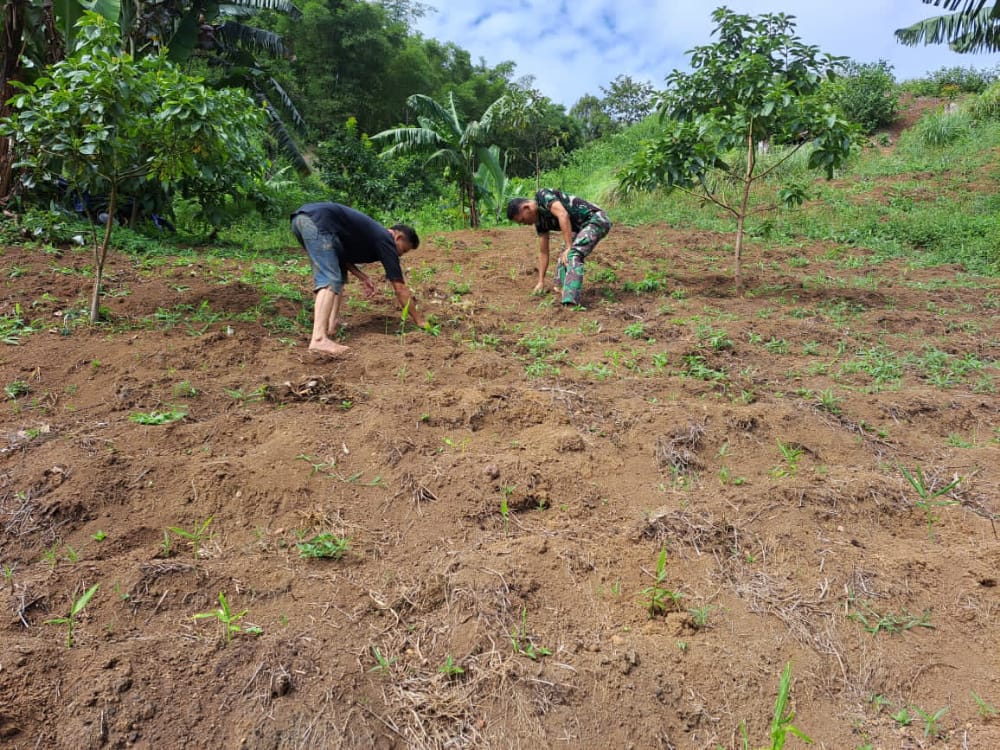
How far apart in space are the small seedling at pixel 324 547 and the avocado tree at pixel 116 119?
309cm

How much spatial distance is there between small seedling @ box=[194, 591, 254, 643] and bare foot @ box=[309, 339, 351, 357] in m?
2.33

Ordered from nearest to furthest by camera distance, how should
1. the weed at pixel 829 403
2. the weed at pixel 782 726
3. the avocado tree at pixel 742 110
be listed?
the weed at pixel 782 726
the weed at pixel 829 403
the avocado tree at pixel 742 110

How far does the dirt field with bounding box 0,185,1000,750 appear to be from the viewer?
5.82ft

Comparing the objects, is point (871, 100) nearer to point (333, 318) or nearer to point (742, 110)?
point (742, 110)

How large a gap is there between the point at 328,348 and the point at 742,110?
473 centimetres

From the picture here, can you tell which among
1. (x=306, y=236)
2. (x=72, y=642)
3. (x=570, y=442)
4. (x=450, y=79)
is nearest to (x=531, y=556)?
(x=570, y=442)

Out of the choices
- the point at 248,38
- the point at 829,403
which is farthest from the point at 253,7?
the point at 829,403

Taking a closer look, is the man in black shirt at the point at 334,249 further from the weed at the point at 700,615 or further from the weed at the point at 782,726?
the weed at the point at 782,726

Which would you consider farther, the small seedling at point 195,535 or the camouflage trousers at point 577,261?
the camouflage trousers at point 577,261

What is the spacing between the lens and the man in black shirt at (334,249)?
4.34m

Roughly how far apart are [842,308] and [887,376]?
6.65 feet

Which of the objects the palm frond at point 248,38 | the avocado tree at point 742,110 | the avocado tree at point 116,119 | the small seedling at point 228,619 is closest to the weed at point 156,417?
the small seedling at point 228,619

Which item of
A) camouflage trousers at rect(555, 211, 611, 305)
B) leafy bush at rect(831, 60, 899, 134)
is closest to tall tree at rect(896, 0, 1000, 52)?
leafy bush at rect(831, 60, 899, 134)

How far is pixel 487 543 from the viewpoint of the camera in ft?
7.99
